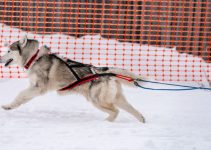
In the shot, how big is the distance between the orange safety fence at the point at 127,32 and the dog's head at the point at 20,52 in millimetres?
3145

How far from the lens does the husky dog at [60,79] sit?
4.71 metres

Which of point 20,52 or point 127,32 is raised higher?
point 127,32

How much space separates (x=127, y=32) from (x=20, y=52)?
13.5 ft

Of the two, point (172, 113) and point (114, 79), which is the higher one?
point (114, 79)

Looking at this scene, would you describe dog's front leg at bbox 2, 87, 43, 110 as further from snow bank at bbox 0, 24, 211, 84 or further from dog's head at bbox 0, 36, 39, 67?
snow bank at bbox 0, 24, 211, 84

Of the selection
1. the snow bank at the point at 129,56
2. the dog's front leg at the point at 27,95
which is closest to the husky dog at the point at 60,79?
the dog's front leg at the point at 27,95

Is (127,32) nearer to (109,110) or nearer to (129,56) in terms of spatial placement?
(129,56)

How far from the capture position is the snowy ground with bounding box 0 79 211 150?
11.9 ft

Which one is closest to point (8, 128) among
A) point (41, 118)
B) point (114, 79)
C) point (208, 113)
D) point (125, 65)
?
point (41, 118)

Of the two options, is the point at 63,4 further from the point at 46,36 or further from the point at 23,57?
the point at 23,57

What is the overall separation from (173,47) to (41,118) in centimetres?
474

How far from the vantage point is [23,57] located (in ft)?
16.6

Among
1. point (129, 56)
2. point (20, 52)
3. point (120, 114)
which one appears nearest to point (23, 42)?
point (20, 52)

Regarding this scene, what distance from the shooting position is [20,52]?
5082 millimetres
